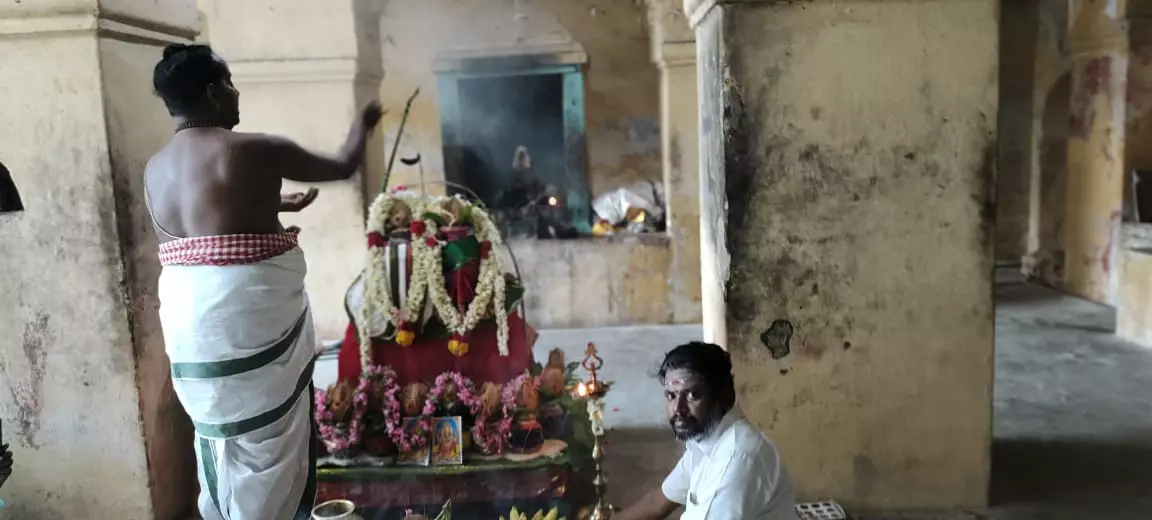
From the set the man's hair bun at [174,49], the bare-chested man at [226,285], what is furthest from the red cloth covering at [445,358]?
the man's hair bun at [174,49]

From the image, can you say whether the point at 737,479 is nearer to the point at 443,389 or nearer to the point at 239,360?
the point at 239,360

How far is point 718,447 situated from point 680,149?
559 centimetres

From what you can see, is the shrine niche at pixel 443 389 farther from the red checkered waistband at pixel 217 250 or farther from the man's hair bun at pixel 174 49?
the man's hair bun at pixel 174 49

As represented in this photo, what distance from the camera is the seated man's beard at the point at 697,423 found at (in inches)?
92.0

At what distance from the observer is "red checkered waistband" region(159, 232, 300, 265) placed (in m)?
2.79

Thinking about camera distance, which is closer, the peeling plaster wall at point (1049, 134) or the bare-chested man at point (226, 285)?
the bare-chested man at point (226, 285)

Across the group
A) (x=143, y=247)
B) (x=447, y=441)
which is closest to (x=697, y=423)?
(x=447, y=441)

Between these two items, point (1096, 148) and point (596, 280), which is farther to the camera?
point (1096, 148)

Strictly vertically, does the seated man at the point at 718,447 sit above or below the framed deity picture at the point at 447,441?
above

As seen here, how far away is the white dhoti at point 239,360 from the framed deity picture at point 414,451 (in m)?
0.78

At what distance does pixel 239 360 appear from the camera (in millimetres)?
2793

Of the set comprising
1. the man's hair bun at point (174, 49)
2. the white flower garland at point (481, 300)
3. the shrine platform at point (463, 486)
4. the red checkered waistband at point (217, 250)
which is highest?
the man's hair bun at point (174, 49)

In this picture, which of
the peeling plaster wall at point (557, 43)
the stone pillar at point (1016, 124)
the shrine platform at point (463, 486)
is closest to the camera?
the shrine platform at point (463, 486)

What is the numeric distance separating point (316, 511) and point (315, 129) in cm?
425
